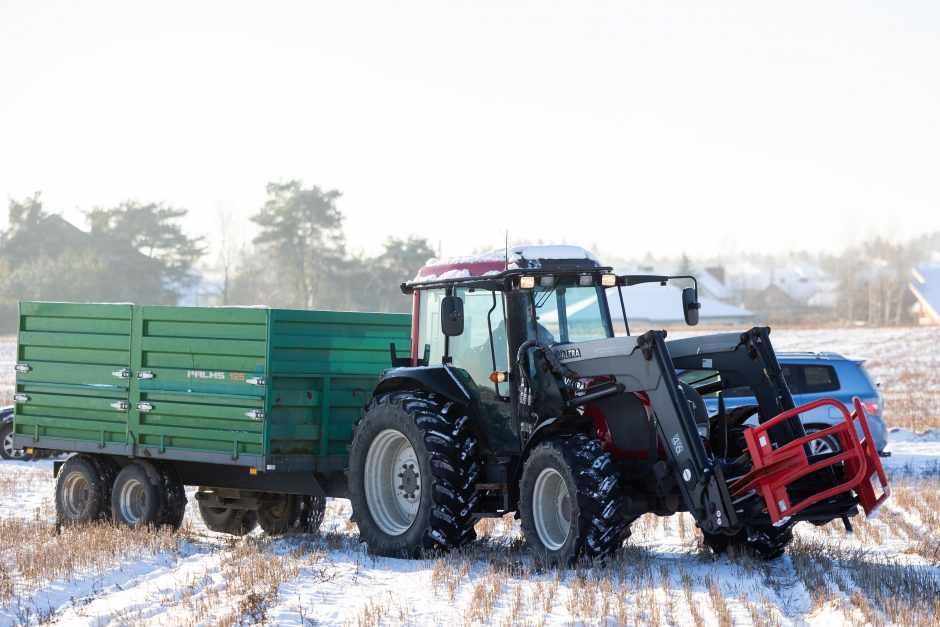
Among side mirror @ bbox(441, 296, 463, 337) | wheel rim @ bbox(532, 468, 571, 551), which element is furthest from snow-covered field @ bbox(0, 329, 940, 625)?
side mirror @ bbox(441, 296, 463, 337)

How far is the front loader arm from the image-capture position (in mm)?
8383

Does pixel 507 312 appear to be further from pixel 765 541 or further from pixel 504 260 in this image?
pixel 765 541

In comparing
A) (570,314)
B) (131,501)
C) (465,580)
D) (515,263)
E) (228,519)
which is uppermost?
(515,263)

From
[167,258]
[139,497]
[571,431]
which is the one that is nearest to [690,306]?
[571,431]

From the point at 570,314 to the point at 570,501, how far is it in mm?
1691

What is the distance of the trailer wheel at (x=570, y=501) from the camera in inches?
338

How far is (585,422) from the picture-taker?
30.5 feet

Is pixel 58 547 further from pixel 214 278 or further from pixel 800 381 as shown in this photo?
pixel 214 278

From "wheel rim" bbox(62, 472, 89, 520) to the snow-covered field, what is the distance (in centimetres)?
42

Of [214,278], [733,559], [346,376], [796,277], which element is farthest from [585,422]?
[796,277]

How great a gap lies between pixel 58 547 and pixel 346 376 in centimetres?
288

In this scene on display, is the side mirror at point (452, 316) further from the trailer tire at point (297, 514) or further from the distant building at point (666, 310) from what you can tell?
the distant building at point (666, 310)

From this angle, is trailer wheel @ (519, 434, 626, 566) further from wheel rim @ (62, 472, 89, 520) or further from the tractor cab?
wheel rim @ (62, 472, 89, 520)

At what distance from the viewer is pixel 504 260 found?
10062 millimetres
